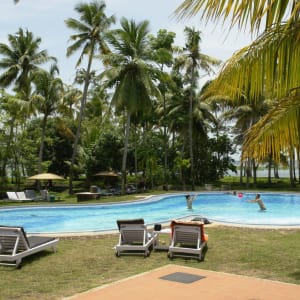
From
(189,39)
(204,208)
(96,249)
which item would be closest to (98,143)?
(189,39)

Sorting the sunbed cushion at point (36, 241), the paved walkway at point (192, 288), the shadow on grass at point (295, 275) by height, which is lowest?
the shadow on grass at point (295, 275)

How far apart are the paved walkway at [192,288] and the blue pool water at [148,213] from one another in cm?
747

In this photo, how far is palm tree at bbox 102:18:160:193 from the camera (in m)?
25.1

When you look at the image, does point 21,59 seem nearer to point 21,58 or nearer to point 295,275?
point 21,58

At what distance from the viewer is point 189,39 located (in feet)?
99.5

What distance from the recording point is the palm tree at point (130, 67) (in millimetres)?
25062

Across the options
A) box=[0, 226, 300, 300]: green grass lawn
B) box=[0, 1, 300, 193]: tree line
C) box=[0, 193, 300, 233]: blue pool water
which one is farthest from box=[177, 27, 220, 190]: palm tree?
box=[0, 226, 300, 300]: green grass lawn

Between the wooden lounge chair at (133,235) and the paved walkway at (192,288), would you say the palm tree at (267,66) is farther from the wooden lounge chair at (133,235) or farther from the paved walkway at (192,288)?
the wooden lounge chair at (133,235)

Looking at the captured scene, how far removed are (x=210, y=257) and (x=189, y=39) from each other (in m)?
24.5

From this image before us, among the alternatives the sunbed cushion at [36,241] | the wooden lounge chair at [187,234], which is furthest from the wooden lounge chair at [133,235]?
the sunbed cushion at [36,241]

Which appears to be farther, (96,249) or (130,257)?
(96,249)

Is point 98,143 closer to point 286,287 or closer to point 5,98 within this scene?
point 5,98

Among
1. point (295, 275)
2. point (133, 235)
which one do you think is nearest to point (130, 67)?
point (133, 235)

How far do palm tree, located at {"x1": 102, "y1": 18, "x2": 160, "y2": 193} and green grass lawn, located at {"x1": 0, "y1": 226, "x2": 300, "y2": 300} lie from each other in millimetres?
15730
